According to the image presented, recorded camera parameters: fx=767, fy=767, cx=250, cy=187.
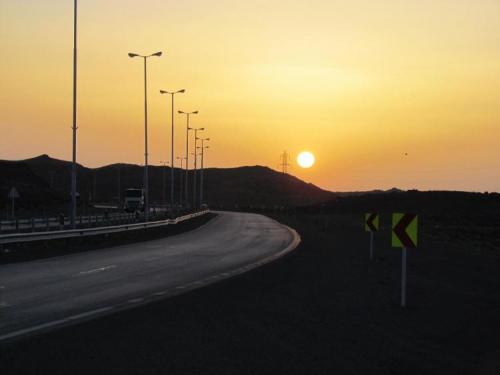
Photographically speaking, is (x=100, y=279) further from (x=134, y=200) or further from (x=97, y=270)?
(x=134, y=200)

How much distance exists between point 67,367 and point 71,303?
5.26m

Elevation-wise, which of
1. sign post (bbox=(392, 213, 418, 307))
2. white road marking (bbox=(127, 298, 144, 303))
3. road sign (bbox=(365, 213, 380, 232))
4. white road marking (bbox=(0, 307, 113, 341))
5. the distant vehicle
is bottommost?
the distant vehicle

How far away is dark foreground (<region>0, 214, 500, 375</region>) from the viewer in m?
8.19

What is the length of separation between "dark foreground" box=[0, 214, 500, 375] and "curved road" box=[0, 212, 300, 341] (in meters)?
0.77

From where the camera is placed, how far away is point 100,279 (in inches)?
687

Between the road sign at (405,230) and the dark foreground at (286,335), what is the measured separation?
1.13 meters

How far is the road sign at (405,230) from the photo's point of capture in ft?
45.1

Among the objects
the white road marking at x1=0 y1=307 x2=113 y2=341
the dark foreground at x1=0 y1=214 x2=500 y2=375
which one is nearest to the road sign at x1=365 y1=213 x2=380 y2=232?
the dark foreground at x1=0 y1=214 x2=500 y2=375

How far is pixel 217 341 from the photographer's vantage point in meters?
9.50

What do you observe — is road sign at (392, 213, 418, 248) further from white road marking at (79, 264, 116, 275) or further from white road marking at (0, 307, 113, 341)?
white road marking at (79, 264, 116, 275)

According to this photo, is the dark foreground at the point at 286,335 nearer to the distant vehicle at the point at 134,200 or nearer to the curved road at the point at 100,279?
the curved road at the point at 100,279

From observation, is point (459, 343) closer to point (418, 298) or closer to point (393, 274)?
point (418, 298)

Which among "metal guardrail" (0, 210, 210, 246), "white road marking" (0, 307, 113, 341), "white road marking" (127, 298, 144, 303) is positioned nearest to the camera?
"white road marking" (0, 307, 113, 341)

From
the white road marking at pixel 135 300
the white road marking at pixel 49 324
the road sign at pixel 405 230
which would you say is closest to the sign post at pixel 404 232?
the road sign at pixel 405 230
